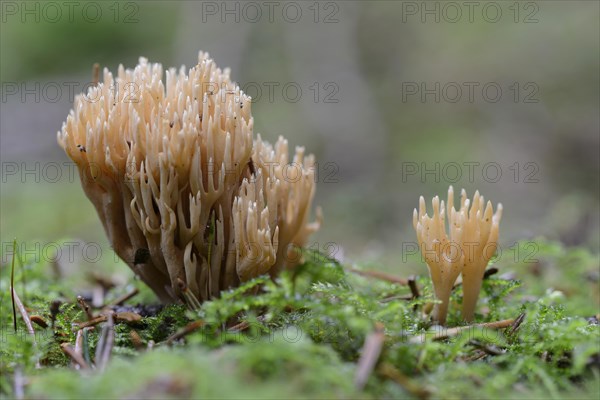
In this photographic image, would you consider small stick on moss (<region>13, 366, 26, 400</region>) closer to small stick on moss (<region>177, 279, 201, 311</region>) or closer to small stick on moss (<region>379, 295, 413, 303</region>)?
small stick on moss (<region>177, 279, 201, 311</region>)

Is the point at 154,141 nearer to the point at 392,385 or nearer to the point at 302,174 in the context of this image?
the point at 302,174

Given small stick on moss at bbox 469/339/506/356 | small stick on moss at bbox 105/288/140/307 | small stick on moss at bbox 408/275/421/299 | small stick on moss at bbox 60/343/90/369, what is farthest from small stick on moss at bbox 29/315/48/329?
small stick on moss at bbox 469/339/506/356

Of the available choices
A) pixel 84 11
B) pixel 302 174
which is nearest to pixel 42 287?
pixel 302 174

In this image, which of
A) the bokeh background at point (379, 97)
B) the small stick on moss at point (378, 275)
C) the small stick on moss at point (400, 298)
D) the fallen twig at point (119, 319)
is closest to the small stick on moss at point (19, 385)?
the fallen twig at point (119, 319)

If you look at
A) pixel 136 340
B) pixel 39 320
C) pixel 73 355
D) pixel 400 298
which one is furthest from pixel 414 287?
pixel 39 320

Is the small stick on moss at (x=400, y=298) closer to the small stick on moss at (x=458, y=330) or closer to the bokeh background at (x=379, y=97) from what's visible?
the small stick on moss at (x=458, y=330)

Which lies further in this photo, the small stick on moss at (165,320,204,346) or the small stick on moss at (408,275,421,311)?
the small stick on moss at (408,275,421,311)
